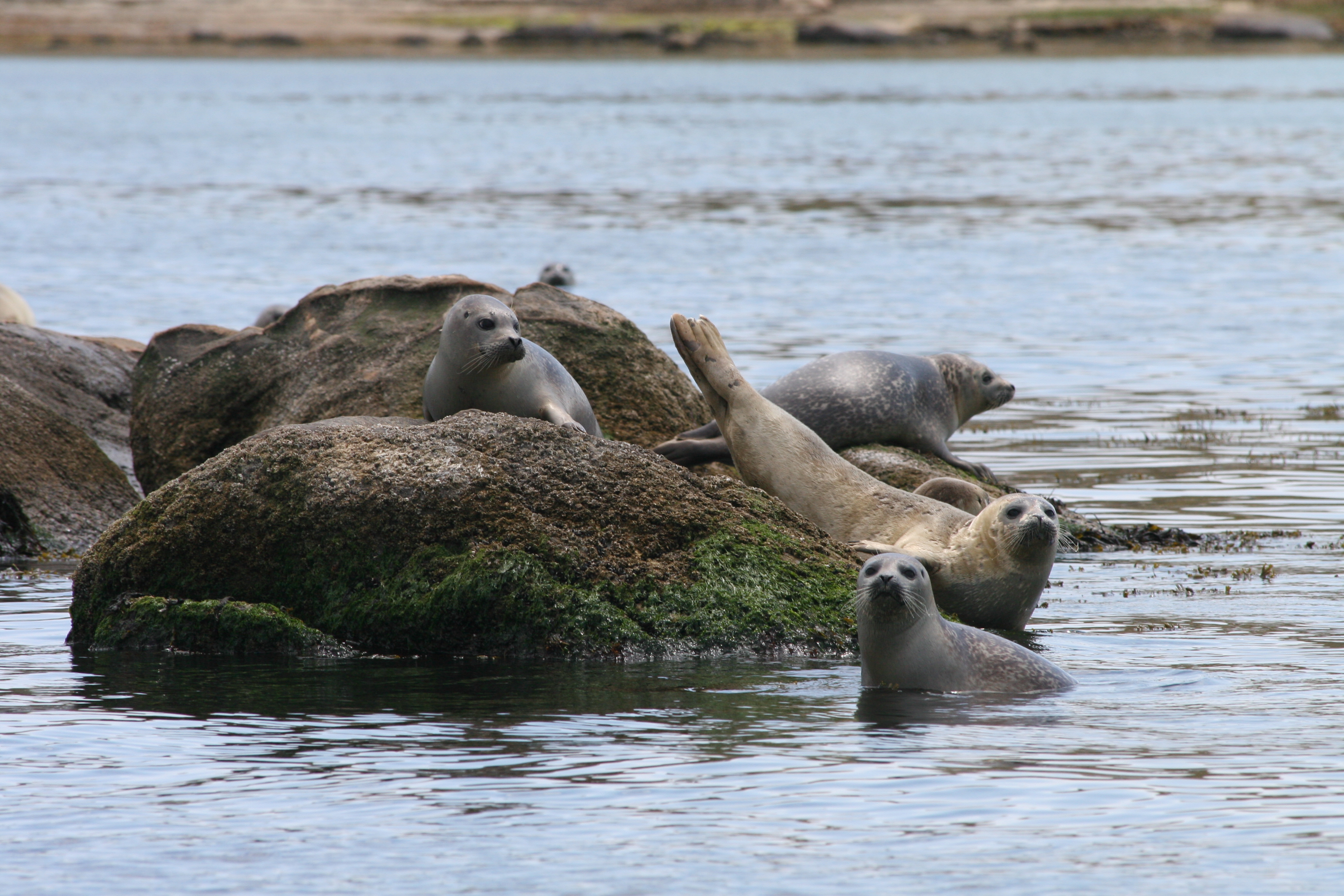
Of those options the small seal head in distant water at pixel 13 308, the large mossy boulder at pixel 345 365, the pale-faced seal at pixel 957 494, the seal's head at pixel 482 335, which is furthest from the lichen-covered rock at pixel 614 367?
the small seal head in distant water at pixel 13 308

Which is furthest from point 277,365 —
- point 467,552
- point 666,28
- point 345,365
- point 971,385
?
point 666,28

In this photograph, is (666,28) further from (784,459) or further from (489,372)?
(489,372)

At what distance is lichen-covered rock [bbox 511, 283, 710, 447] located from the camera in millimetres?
10109

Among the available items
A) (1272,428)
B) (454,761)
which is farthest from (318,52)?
(454,761)

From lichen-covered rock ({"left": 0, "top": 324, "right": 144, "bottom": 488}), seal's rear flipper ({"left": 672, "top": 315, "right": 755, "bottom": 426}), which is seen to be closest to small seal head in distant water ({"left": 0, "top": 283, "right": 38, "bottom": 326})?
lichen-covered rock ({"left": 0, "top": 324, "right": 144, "bottom": 488})

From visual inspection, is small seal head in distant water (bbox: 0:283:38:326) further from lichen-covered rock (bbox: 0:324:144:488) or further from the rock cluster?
the rock cluster

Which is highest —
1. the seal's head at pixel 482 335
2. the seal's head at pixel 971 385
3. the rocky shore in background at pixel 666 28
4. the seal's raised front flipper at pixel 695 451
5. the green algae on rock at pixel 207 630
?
the rocky shore in background at pixel 666 28

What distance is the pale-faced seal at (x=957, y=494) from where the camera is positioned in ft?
28.1

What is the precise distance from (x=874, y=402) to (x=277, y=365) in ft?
10.8

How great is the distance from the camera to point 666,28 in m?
90.1

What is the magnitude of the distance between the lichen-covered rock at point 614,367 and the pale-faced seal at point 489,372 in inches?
60.8

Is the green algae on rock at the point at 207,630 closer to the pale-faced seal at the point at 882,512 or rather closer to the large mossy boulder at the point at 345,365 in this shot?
the pale-faced seal at the point at 882,512

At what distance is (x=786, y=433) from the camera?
8.61m

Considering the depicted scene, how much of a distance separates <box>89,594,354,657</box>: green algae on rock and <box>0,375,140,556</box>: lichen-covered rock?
2.32 m
